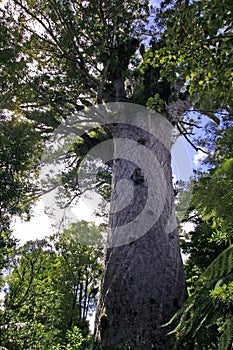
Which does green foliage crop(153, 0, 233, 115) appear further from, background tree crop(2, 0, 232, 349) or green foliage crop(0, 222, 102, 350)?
green foliage crop(0, 222, 102, 350)

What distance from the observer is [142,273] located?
420 centimetres

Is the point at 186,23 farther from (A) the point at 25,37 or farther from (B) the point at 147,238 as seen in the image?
(A) the point at 25,37

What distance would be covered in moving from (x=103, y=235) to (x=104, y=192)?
1.97 meters

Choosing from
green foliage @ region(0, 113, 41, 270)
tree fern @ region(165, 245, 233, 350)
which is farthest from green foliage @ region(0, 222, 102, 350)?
tree fern @ region(165, 245, 233, 350)

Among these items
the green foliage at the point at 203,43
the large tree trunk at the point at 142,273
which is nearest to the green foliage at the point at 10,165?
the large tree trunk at the point at 142,273

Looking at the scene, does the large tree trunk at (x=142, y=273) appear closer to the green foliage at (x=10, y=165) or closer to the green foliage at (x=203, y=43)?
the green foliage at (x=10, y=165)

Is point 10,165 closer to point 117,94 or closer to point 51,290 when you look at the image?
point 51,290

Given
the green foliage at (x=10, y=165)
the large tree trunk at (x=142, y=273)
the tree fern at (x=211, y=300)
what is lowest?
the tree fern at (x=211, y=300)

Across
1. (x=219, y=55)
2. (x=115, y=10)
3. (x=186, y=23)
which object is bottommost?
(x=219, y=55)

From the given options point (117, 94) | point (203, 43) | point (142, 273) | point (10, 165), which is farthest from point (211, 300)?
point (117, 94)

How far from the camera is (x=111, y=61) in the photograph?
23.3 feet

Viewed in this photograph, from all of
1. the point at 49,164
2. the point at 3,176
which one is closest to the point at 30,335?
the point at 3,176

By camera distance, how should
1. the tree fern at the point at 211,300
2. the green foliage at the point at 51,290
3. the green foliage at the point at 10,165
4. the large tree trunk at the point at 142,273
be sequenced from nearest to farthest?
the tree fern at the point at 211,300, the green foliage at the point at 51,290, the large tree trunk at the point at 142,273, the green foliage at the point at 10,165

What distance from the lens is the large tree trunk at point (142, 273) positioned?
377 cm
